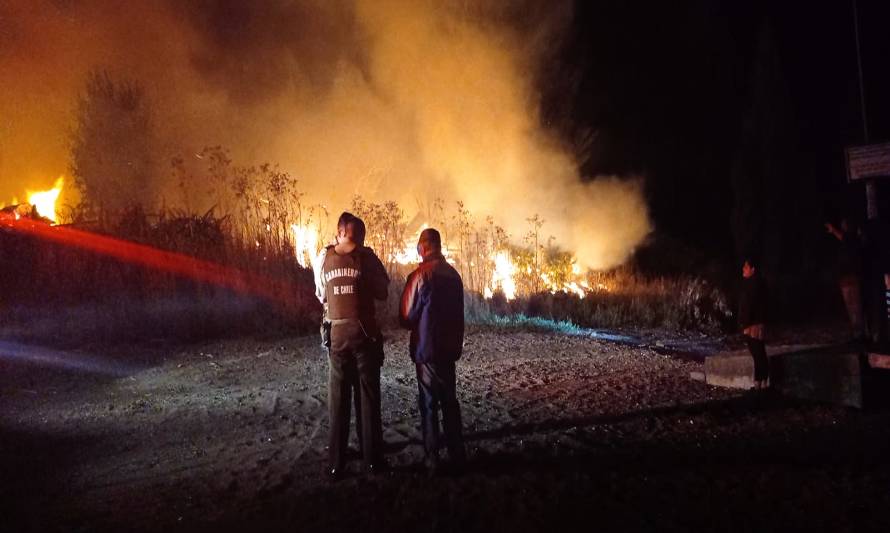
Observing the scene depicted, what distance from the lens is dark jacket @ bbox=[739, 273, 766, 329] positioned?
23.6ft

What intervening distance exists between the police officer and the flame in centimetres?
1801

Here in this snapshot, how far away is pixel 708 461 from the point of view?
5.20 metres

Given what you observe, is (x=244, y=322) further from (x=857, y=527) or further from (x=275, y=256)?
(x=857, y=527)

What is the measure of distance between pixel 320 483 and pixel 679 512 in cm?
251

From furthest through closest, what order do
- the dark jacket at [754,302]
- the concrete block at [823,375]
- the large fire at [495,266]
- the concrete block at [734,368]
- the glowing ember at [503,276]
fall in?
the glowing ember at [503,276] < the large fire at [495,266] < the concrete block at [734,368] < the dark jacket at [754,302] < the concrete block at [823,375]

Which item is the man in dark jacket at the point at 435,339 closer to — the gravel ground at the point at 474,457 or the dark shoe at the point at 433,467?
the dark shoe at the point at 433,467

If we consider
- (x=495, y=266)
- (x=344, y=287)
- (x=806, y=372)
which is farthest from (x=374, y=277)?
(x=495, y=266)

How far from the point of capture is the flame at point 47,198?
1998 cm

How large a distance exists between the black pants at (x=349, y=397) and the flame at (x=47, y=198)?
18.1m

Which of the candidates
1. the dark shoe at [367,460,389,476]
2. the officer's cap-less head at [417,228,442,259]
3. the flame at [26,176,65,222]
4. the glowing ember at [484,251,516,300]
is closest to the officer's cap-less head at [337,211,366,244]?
the officer's cap-less head at [417,228,442,259]

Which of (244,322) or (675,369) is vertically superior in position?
(244,322)

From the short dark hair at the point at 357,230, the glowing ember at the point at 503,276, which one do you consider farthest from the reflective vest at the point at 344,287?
the glowing ember at the point at 503,276

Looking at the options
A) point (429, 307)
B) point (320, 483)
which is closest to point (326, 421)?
point (320, 483)

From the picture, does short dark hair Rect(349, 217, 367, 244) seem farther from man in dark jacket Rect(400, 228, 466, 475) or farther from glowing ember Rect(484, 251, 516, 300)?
glowing ember Rect(484, 251, 516, 300)
